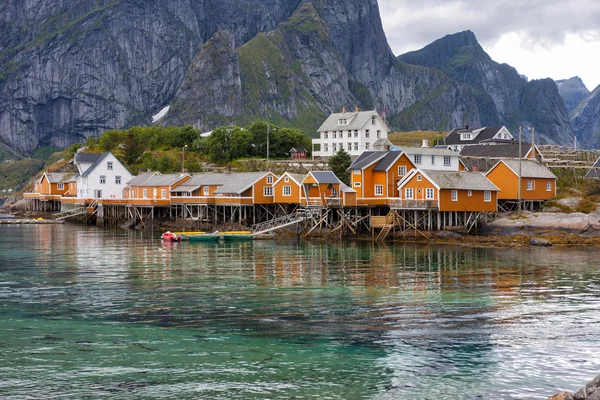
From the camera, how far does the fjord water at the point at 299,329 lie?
68.7 feet

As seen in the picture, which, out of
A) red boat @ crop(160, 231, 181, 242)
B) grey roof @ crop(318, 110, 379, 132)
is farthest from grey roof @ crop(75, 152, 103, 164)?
red boat @ crop(160, 231, 181, 242)

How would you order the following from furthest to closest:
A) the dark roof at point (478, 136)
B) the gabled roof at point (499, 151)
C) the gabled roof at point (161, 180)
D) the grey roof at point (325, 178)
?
the dark roof at point (478, 136), the gabled roof at point (161, 180), the gabled roof at point (499, 151), the grey roof at point (325, 178)

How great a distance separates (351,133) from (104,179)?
123ft

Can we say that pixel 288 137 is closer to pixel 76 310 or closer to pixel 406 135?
pixel 406 135

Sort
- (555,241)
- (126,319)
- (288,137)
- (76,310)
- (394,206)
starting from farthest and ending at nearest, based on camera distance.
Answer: (288,137) → (394,206) → (555,241) → (76,310) → (126,319)

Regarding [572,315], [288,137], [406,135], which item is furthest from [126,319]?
[406,135]

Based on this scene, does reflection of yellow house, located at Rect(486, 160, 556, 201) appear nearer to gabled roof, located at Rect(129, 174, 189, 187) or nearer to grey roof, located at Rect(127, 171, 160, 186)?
gabled roof, located at Rect(129, 174, 189, 187)

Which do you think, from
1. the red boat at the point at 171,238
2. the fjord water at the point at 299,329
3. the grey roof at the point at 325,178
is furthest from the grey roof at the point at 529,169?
the red boat at the point at 171,238

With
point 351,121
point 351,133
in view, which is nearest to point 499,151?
point 351,133

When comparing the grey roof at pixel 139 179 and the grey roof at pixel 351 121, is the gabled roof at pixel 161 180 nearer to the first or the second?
the grey roof at pixel 139 179

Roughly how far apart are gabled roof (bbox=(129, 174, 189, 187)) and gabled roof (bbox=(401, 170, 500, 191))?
3140cm

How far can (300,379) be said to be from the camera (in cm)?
2128

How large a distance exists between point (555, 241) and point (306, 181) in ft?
78.3

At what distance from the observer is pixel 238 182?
81.3 metres
